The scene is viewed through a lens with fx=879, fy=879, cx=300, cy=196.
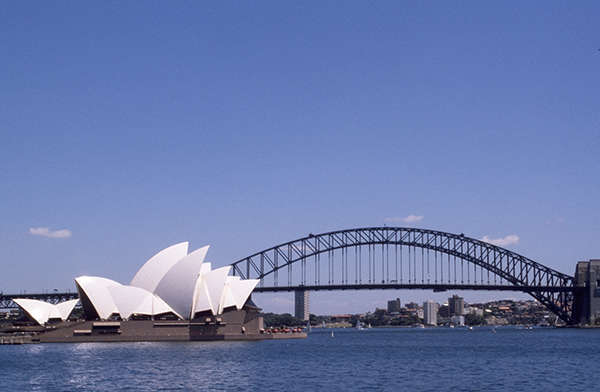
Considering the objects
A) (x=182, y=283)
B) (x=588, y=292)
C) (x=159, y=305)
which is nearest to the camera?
(x=182, y=283)

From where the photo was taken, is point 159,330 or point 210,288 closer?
point 159,330

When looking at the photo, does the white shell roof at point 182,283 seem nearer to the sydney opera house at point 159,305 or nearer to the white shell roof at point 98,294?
the sydney opera house at point 159,305

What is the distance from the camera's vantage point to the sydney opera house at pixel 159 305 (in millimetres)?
83625

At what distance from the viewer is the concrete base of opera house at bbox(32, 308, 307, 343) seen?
8388 cm

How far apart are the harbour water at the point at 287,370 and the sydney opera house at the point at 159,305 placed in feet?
35.0

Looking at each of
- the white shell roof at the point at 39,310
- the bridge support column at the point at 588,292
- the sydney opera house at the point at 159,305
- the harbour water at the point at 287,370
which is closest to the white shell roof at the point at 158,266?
the sydney opera house at the point at 159,305

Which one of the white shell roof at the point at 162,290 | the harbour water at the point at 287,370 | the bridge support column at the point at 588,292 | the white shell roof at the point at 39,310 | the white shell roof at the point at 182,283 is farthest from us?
the bridge support column at the point at 588,292

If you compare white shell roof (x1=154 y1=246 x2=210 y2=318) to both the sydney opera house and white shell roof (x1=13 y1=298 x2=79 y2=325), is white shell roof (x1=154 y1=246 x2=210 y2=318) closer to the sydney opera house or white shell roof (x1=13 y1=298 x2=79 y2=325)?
the sydney opera house

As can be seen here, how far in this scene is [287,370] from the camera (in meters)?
51.1

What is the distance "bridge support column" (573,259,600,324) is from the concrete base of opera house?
196 ft

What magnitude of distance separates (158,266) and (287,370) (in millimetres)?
35750

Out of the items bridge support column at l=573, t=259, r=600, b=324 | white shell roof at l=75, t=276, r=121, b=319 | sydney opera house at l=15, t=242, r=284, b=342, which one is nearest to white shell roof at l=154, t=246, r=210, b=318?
sydney opera house at l=15, t=242, r=284, b=342

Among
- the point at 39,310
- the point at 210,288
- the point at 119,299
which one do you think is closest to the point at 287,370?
the point at 210,288

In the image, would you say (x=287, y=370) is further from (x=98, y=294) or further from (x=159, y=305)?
(x=98, y=294)
